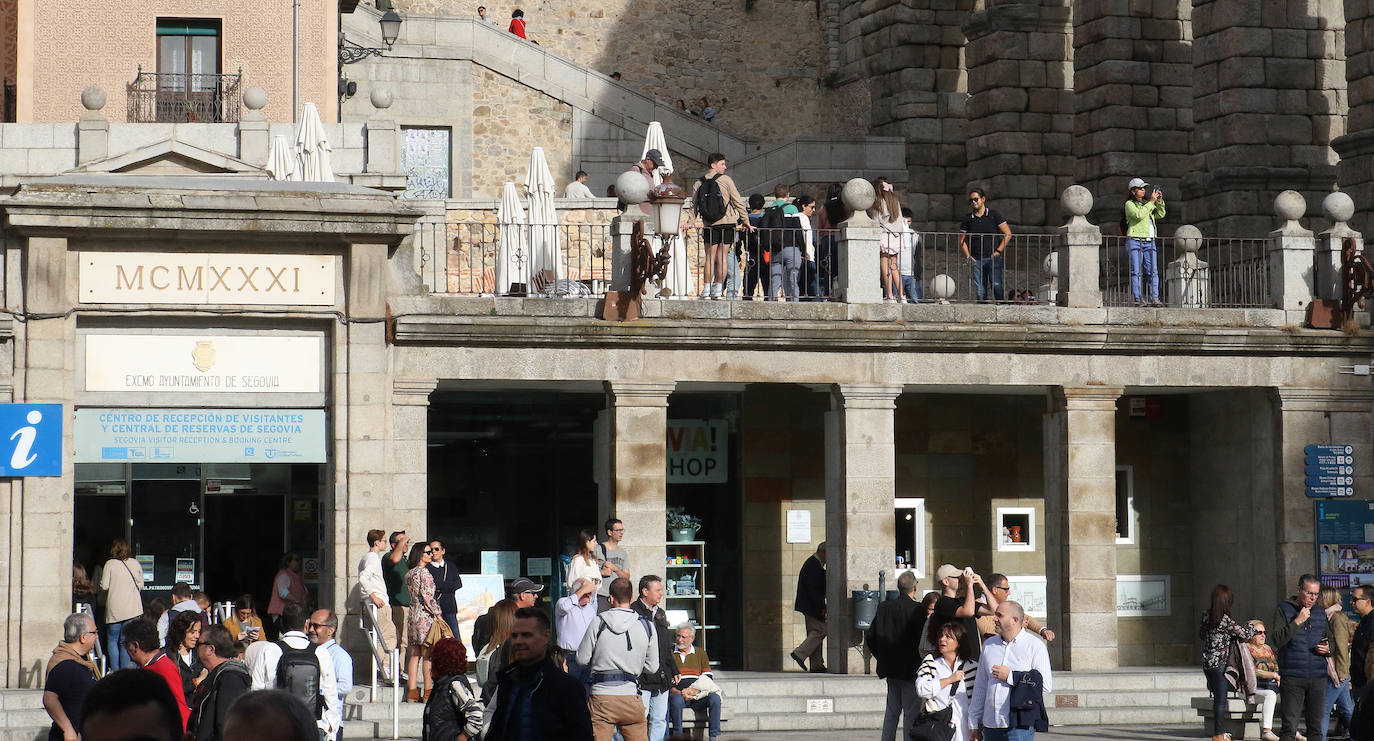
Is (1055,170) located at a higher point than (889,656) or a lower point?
higher

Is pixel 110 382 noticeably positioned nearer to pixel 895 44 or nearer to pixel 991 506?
pixel 991 506

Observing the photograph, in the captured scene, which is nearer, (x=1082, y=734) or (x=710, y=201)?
(x=1082, y=734)

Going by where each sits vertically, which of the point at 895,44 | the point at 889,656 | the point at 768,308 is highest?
the point at 895,44

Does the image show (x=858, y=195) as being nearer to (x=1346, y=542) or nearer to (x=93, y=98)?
(x=1346, y=542)

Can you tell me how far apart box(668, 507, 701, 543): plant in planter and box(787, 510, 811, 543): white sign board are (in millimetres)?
1156

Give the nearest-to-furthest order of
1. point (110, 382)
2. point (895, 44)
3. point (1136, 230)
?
1. point (110, 382)
2. point (1136, 230)
3. point (895, 44)

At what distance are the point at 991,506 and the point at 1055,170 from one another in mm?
11620

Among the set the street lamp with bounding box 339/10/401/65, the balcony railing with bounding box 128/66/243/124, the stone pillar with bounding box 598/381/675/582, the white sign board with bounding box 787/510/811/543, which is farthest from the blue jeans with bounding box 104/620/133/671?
the street lamp with bounding box 339/10/401/65

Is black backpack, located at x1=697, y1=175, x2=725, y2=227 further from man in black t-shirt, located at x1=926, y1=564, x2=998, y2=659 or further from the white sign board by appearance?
man in black t-shirt, located at x1=926, y1=564, x2=998, y2=659

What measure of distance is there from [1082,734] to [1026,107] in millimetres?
17389

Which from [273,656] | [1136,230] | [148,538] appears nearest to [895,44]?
[1136,230]

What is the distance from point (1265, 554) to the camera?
22.5 m

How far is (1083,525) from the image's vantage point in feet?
71.8

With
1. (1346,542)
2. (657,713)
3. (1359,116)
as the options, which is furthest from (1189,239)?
(657,713)
